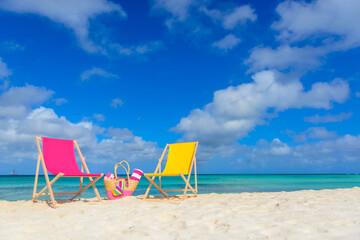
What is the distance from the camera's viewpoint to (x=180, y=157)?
17.6 ft

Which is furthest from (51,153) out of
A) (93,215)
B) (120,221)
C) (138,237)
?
(138,237)

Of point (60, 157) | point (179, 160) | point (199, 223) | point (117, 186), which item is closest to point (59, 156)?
point (60, 157)

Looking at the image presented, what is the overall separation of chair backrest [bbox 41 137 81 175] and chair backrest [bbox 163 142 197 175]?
1605 mm

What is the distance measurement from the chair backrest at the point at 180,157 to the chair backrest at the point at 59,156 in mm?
1605

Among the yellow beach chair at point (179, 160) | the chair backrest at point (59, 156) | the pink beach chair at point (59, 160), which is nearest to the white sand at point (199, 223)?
the pink beach chair at point (59, 160)

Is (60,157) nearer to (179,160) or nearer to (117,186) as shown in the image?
(117,186)

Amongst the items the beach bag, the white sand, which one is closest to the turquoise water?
the beach bag

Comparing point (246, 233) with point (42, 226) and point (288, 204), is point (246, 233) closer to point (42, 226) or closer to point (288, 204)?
point (288, 204)

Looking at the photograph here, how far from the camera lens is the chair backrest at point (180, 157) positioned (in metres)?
5.16

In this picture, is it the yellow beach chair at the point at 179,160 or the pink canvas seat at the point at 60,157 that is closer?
the pink canvas seat at the point at 60,157

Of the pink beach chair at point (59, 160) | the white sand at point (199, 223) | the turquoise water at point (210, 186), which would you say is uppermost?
the pink beach chair at point (59, 160)

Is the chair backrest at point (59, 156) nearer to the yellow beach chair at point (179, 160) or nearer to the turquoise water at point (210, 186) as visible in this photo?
the yellow beach chair at point (179, 160)

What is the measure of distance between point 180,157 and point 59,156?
2.11 metres

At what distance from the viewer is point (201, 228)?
246 centimetres
